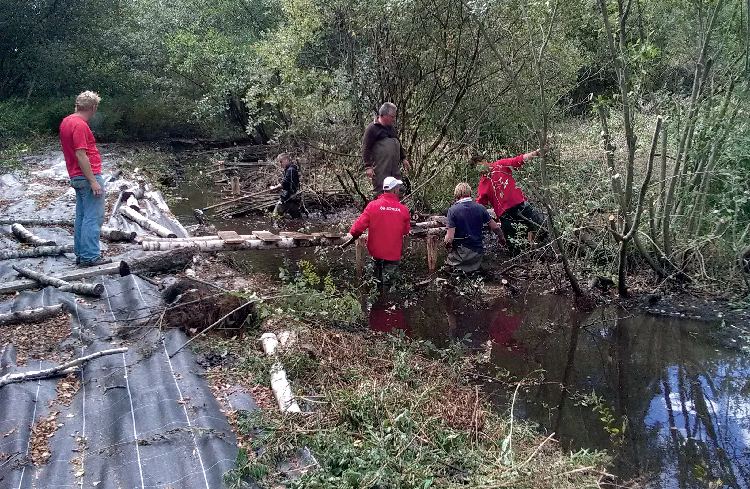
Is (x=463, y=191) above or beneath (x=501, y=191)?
above

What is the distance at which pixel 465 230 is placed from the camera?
25.6 feet

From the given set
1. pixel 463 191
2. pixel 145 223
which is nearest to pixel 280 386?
pixel 463 191

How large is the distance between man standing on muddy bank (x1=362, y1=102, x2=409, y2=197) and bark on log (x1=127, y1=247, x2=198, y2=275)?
3.12 m

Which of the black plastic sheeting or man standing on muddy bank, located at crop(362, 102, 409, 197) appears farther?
man standing on muddy bank, located at crop(362, 102, 409, 197)

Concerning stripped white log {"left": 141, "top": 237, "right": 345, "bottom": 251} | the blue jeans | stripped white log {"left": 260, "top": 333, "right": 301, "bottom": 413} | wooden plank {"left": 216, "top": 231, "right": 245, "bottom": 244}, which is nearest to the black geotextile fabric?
stripped white log {"left": 260, "top": 333, "right": 301, "bottom": 413}

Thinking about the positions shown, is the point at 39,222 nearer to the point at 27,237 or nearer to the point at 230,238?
the point at 27,237

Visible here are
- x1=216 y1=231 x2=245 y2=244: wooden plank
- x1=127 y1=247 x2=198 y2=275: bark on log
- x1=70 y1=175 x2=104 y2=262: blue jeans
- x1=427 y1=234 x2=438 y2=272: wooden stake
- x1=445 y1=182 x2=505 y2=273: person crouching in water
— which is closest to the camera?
x1=70 y1=175 x2=104 y2=262: blue jeans

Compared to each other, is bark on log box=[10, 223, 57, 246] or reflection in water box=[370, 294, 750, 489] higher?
bark on log box=[10, 223, 57, 246]

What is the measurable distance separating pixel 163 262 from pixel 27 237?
1944 mm

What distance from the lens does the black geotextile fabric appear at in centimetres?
313

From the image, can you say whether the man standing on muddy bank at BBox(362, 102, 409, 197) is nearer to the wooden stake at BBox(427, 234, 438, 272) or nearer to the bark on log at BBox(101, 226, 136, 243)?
the wooden stake at BBox(427, 234, 438, 272)

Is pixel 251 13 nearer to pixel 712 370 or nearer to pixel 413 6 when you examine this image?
pixel 413 6

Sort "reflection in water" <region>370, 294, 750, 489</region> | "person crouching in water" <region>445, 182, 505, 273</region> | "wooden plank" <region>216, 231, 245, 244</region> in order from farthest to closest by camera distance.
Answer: "person crouching in water" <region>445, 182, 505, 273</region>, "wooden plank" <region>216, 231, 245, 244</region>, "reflection in water" <region>370, 294, 750, 489</region>

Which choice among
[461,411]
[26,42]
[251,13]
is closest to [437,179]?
[461,411]
